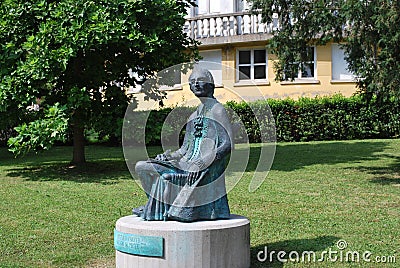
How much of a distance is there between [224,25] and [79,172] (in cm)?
1303

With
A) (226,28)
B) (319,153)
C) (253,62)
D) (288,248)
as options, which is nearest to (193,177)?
(288,248)

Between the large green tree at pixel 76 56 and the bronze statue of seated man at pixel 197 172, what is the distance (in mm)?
7649

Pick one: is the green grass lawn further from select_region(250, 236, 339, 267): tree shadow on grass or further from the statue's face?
the statue's face

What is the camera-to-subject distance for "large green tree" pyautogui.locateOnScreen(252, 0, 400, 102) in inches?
479

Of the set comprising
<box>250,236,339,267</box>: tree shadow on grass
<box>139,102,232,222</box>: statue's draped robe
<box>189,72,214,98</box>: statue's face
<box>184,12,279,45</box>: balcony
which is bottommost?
<box>250,236,339,267</box>: tree shadow on grass

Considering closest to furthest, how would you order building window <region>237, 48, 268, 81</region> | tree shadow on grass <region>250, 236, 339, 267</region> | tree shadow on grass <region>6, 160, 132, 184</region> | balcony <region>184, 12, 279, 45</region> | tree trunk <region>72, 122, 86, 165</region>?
tree shadow on grass <region>250, 236, 339, 267</region> < tree shadow on grass <region>6, 160, 132, 184</region> < tree trunk <region>72, 122, 86, 165</region> < balcony <region>184, 12, 279, 45</region> < building window <region>237, 48, 268, 81</region>

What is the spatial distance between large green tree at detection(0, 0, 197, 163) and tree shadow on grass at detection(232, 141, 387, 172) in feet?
13.1

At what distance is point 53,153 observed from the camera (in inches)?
919

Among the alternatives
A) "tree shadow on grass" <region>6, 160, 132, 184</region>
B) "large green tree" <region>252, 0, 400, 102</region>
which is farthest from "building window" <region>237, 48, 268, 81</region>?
"large green tree" <region>252, 0, 400, 102</region>

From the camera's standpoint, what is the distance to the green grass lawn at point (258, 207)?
8.41 metres

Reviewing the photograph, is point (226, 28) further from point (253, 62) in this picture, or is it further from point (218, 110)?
point (218, 110)

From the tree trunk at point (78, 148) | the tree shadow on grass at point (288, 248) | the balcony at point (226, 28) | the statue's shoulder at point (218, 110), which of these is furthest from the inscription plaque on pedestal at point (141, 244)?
the balcony at point (226, 28)

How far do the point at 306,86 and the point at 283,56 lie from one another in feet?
41.0

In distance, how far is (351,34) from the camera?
12969 mm
